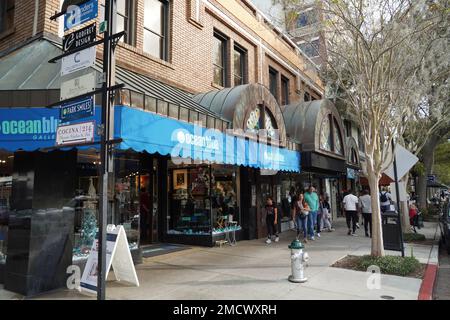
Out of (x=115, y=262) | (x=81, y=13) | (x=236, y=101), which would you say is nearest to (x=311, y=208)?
(x=236, y=101)

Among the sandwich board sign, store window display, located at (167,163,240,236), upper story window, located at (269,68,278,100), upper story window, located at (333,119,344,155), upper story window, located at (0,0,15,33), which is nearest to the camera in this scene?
the sandwich board sign

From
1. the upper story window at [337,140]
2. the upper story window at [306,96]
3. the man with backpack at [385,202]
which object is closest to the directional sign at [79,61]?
the upper story window at [337,140]

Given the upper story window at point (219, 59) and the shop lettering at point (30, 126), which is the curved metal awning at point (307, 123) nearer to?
the upper story window at point (219, 59)

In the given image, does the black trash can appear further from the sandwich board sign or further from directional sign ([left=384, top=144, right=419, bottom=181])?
the sandwich board sign

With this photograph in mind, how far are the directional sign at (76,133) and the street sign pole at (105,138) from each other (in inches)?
6.2

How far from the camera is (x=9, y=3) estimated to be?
866 centimetres

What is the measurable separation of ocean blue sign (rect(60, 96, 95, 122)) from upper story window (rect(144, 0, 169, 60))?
5652mm

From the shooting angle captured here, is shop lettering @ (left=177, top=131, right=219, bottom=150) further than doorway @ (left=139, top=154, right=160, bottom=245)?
No

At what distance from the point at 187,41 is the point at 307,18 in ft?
12.7

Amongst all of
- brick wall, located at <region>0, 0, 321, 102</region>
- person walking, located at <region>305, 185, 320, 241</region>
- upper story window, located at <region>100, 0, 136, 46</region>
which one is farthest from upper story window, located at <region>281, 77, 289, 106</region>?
upper story window, located at <region>100, 0, 136, 46</region>

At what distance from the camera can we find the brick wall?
25.3 feet

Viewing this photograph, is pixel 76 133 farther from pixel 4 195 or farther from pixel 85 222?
pixel 4 195

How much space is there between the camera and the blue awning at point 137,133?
5.75m
